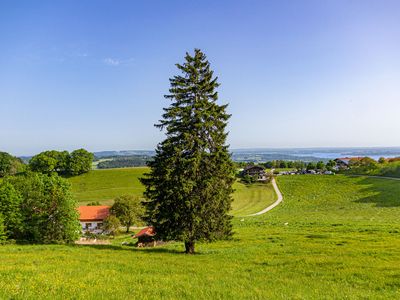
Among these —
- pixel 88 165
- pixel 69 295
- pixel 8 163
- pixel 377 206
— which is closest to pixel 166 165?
pixel 69 295

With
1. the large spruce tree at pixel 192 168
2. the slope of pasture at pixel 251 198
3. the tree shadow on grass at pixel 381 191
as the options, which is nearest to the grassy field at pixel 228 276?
the large spruce tree at pixel 192 168

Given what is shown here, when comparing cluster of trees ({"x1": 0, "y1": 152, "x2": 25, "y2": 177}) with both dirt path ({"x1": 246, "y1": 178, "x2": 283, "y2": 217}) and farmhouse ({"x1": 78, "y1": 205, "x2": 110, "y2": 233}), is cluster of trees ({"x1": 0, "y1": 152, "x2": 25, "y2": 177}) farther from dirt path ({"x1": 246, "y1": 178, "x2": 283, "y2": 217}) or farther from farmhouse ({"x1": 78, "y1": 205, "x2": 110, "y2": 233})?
dirt path ({"x1": 246, "y1": 178, "x2": 283, "y2": 217})

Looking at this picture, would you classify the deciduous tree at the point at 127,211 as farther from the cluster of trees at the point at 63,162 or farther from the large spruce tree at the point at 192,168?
the cluster of trees at the point at 63,162

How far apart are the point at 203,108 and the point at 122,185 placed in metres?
90.2

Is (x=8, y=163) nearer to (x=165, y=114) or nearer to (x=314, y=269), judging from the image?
(x=165, y=114)

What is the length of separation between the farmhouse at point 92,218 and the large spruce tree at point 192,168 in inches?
1965

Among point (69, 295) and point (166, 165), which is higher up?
point (166, 165)

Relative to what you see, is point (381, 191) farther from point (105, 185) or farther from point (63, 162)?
point (63, 162)

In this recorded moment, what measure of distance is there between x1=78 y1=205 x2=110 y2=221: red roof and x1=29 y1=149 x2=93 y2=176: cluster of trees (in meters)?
54.0

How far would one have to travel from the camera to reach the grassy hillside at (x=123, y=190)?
82444 mm

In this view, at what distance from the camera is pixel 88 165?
413 ft

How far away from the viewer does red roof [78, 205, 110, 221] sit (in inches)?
2736

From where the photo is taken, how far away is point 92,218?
228ft

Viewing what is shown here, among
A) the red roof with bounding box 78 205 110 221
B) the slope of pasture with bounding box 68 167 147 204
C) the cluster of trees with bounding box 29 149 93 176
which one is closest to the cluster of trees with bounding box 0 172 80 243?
the red roof with bounding box 78 205 110 221
